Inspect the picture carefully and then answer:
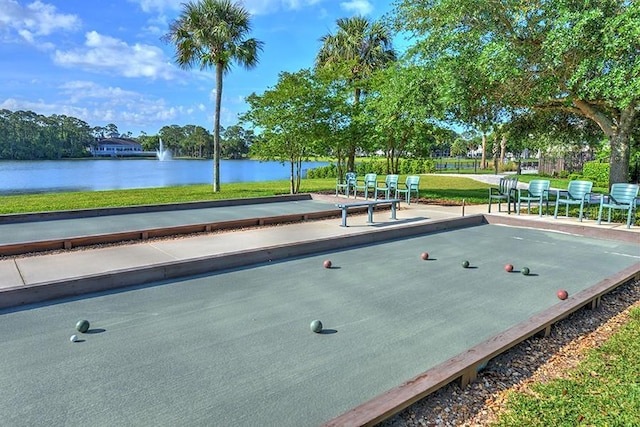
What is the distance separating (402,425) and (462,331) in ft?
4.59

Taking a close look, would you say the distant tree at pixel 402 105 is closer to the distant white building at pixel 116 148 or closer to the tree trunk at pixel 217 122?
the tree trunk at pixel 217 122

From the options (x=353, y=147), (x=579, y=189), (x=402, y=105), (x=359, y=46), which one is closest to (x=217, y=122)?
(x=353, y=147)

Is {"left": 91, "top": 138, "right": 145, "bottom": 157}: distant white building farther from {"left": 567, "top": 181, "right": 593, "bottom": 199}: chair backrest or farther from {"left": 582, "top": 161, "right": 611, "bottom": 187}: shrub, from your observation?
{"left": 567, "top": 181, "right": 593, "bottom": 199}: chair backrest

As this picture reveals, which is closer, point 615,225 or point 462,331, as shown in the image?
point 462,331

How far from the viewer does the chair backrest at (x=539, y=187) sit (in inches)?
358

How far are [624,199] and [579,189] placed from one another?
872 mm

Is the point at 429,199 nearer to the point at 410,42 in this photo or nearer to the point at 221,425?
the point at 410,42

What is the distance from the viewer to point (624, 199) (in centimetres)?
793

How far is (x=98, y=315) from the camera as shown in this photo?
11.9 feet

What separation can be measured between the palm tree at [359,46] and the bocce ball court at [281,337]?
44.4 ft

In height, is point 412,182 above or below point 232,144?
below

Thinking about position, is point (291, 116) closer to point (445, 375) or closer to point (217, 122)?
point (217, 122)

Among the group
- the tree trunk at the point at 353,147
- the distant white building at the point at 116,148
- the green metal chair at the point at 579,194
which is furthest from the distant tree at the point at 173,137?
the green metal chair at the point at 579,194

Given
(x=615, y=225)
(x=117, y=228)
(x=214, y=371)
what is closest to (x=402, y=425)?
(x=214, y=371)
